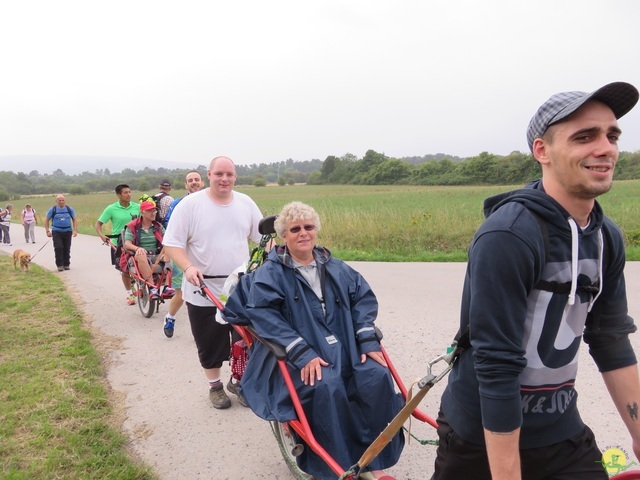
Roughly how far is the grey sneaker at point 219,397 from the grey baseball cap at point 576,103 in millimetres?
3446

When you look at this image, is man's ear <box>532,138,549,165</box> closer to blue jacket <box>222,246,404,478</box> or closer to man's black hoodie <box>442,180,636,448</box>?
man's black hoodie <box>442,180,636,448</box>

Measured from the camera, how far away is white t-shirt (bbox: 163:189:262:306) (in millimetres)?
4125

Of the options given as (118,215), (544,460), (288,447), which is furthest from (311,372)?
(118,215)

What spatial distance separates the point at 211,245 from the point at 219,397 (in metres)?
1.28

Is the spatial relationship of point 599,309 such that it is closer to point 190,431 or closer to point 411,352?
point 190,431

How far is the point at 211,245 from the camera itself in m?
4.22

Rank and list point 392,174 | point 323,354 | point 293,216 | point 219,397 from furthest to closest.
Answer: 1. point 392,174
2. point 219,397
3. point 293,216
4. point 323,354

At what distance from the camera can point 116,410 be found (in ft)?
13.3

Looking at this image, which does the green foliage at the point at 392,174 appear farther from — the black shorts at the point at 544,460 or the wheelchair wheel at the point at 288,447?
the black shorts at the point at 544,460

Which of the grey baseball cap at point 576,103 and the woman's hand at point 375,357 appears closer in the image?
the grey baseball cap at point 576,103

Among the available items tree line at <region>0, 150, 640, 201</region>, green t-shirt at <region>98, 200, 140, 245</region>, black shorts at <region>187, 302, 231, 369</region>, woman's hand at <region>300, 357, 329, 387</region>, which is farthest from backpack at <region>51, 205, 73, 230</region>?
tree line at <region>0, 150, 640, 201</region>

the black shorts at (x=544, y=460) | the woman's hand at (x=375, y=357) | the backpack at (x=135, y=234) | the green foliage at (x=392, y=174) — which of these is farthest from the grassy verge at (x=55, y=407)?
the green foliage at (x=392, y=174)

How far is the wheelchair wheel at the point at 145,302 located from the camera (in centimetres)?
696

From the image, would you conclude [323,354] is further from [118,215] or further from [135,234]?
[118,215]
